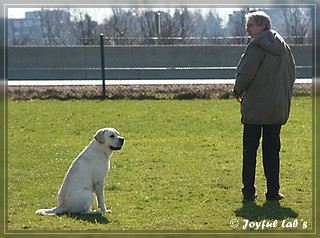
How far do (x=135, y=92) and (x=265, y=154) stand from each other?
906cm

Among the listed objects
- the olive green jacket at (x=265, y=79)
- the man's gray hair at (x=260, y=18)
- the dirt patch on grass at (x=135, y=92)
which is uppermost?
the man's gray hair at (x=260, y=18)

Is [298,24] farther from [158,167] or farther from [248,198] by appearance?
[248,198]

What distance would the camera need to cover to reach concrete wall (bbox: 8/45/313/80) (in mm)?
18516

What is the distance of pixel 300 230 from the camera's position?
5.30 metres

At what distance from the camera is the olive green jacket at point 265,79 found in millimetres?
5992

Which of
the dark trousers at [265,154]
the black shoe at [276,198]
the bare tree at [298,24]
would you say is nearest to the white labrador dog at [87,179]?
the dark trousers at [265,154]

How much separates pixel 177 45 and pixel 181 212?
540 inches

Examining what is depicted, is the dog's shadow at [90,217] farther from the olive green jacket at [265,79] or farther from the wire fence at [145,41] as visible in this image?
the wire fence at [145,41]

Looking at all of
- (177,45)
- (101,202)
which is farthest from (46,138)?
(177,45)

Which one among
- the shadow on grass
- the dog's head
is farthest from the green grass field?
the dog's head

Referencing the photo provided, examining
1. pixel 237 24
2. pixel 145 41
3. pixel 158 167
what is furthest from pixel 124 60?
pixel 158 167

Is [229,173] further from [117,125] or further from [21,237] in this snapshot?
[117,125]

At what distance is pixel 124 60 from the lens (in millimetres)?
19281

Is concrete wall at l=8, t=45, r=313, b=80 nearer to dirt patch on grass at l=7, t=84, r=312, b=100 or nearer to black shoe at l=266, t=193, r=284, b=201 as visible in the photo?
dirt patch on grass at l=7, t=84, r=312, b=100
